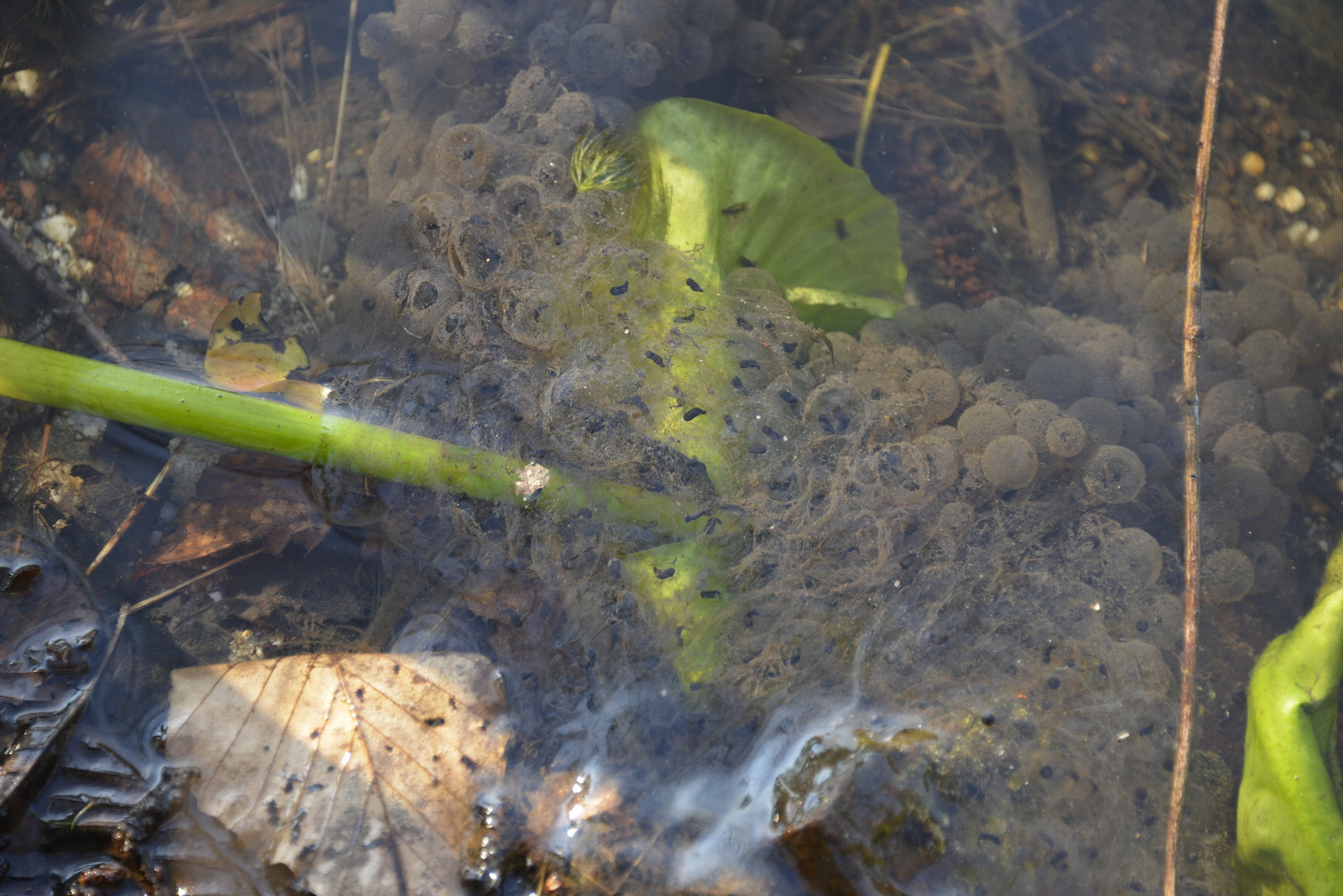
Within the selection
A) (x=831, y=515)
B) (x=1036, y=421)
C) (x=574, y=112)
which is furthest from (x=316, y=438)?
(x=1036, y=421)

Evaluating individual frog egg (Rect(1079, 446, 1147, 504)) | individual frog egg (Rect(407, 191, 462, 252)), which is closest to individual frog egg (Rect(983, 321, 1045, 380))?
individual frog egg (Rect(1079, 446, 1147, 504))

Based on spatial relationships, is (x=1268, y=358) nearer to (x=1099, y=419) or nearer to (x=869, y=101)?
(x=1099, y=419)

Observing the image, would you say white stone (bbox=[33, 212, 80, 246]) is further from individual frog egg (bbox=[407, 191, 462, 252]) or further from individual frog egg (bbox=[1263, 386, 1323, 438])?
individual frog egg (bbox=[1263, 386, 1323, 438])

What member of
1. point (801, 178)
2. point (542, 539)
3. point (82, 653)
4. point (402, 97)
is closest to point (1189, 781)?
point (542, 539)

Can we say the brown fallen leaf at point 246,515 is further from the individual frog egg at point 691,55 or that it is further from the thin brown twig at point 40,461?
the individual frog egg at point 691,55

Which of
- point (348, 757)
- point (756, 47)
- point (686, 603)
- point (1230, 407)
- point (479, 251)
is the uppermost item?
point (756, 47)

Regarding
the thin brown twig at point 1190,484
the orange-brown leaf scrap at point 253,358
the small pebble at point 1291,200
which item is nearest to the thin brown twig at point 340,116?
the orange-brown leaf scrap at point 253,358

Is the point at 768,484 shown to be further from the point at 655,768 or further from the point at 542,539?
the point at 655,768
